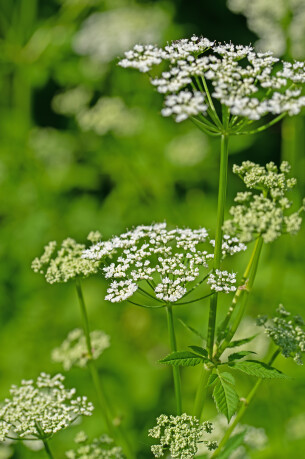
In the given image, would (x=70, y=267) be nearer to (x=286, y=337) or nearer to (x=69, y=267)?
(x=69, y=267)

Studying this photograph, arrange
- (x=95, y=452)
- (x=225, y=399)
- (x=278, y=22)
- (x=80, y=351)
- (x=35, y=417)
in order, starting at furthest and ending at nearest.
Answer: (x=278, y=22)
(x=80, y=351)
(x=95, y=452)
(x=35, y=417)
(x=225, y=399)

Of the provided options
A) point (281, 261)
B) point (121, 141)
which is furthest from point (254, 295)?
point (121, 141)

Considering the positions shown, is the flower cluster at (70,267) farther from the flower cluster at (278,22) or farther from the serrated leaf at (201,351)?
the flower cluster at (278,22)

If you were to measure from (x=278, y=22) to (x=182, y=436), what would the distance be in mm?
5543

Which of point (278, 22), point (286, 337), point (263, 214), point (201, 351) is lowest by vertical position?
point (201, 351)

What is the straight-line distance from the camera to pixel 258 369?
2857 mm

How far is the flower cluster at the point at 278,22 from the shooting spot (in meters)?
6.27

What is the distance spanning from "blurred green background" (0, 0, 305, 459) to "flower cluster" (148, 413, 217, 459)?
10.8ft

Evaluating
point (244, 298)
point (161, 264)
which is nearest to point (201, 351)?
point (244, 298)

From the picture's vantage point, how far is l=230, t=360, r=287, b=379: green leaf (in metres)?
2.79

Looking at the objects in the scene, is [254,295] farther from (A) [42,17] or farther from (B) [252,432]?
(A) [42,17]

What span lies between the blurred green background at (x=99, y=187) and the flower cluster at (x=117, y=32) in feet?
0.06

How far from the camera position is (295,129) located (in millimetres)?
6656

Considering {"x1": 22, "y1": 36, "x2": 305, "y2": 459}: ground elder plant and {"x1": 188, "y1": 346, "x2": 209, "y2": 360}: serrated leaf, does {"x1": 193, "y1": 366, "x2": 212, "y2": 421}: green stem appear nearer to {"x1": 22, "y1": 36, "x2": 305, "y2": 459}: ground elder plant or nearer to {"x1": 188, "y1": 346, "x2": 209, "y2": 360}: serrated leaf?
{"x1": 22, "y1": 36, "x2": 305, "y2": 459}: ground elder plant
